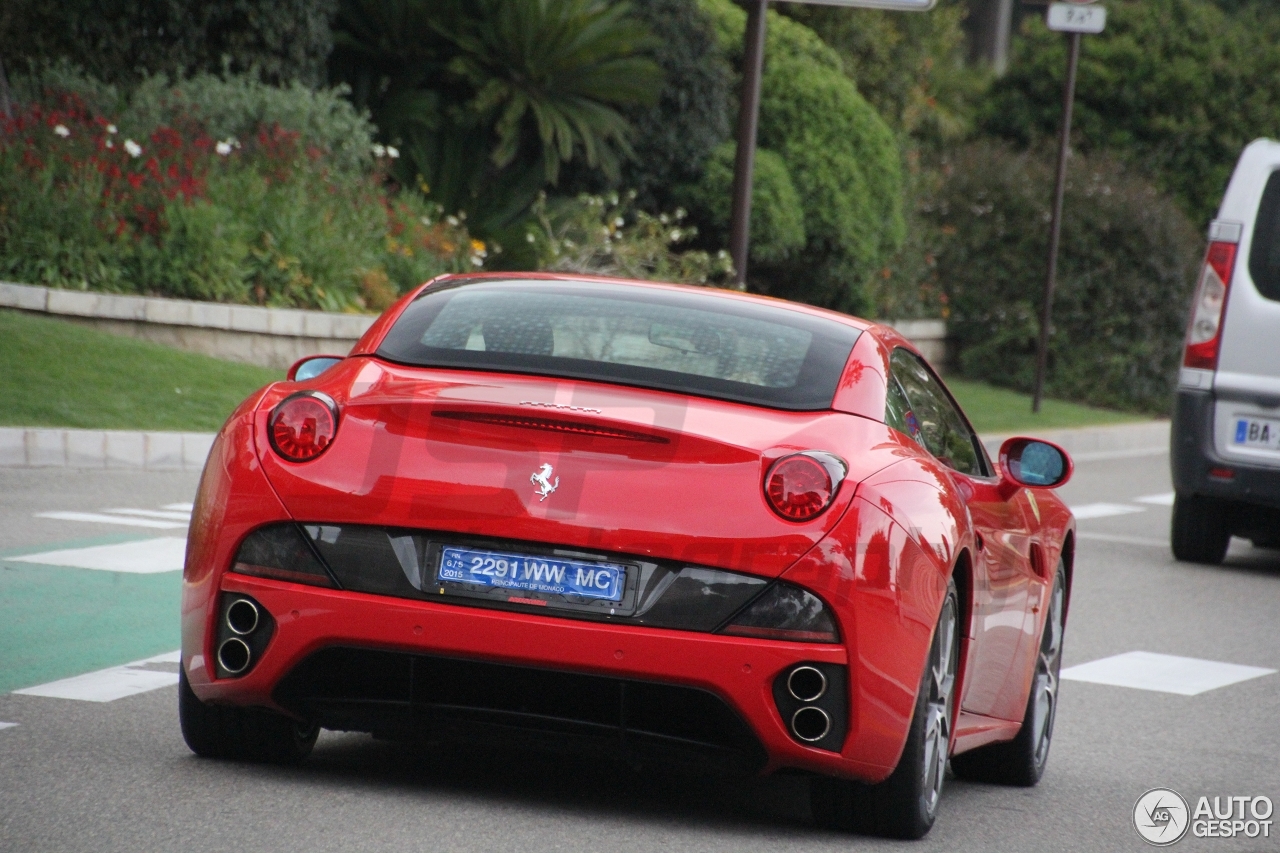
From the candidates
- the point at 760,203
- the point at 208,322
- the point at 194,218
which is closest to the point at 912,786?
the point at 208,322

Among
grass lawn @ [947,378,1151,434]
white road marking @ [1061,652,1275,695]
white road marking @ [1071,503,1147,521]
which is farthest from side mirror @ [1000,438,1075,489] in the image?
grass lawn @ [947,378,1151,434]

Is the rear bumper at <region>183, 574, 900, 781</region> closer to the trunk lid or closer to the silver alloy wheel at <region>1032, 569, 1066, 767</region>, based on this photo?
the trunk lid

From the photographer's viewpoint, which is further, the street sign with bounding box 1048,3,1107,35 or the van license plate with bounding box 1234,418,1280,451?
the street sign with bounding box 1048,3,1107,35

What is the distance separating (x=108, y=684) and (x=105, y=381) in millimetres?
8829

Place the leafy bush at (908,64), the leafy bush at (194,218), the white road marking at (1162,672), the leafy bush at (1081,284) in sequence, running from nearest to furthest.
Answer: the white road marking at (1162,672), the leafy bush at (194,218), the leafy bush at (1081,284), the leafy bush at (908,64)

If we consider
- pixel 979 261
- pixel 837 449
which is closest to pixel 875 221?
pixel 979 261

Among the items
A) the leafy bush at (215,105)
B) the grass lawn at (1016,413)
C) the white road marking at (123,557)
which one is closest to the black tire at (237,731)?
the white road marking at (123,557)

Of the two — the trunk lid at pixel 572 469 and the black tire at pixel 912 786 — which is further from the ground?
the trunk lid at pixel 572 469

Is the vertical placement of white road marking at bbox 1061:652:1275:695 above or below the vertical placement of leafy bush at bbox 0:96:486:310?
below

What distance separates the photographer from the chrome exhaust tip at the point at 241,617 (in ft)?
16.5

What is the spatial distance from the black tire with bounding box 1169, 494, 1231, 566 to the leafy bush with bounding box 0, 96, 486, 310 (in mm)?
8235

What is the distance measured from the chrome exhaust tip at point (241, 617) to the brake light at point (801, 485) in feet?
4.02

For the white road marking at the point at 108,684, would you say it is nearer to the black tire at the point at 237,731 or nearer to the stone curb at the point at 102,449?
the black tire at the point at 237,731

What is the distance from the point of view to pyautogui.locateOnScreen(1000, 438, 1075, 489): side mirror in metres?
6.23
